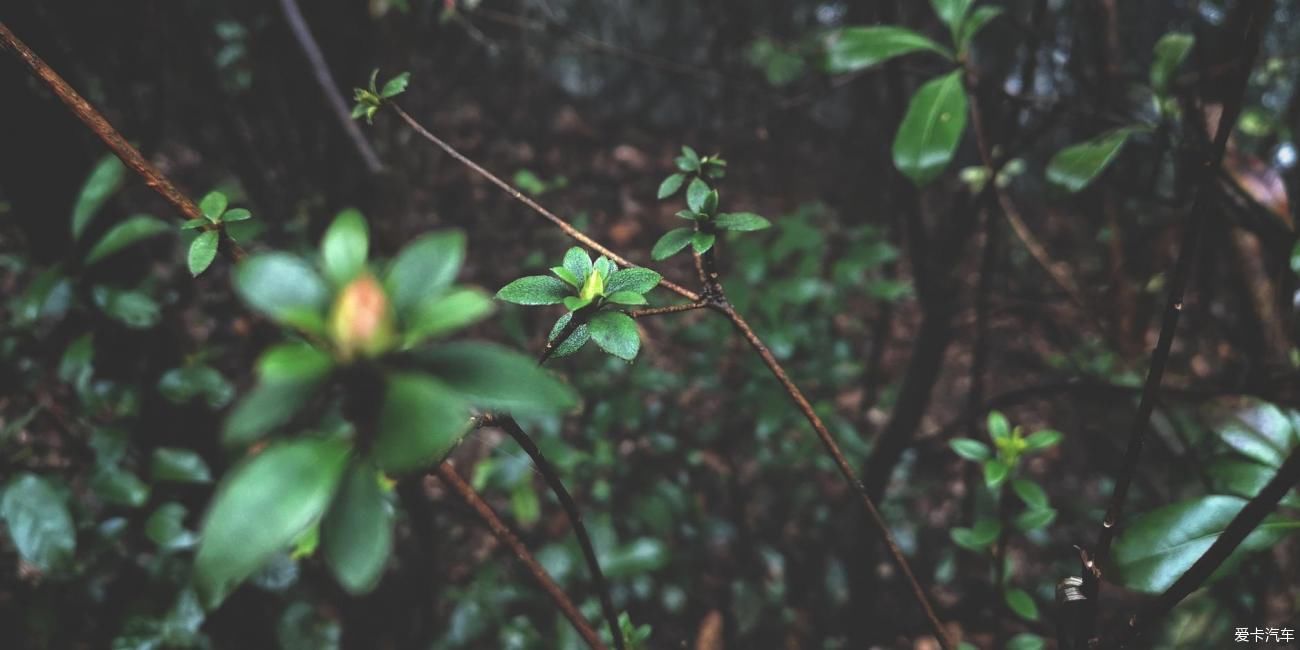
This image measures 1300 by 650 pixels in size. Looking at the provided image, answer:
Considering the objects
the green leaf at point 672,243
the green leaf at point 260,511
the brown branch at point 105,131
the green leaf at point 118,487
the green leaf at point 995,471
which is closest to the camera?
the green leaf at point 260,511

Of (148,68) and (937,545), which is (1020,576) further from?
(148,68)

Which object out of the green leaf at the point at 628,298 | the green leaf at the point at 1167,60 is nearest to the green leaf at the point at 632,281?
the green leaf at the point at 628,298

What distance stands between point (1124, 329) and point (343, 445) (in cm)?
171

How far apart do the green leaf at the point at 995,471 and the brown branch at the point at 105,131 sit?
3.51 ft

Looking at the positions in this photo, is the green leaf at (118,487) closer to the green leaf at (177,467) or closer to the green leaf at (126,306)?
the green leaf at (177,467)

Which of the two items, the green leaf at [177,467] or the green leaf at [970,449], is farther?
the green leaf at [177,467]

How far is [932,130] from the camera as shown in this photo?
3.52 ft

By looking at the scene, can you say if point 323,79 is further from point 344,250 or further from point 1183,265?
point 1183,265

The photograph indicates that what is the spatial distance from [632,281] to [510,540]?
0.34m

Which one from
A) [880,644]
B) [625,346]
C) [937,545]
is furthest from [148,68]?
[937,545]

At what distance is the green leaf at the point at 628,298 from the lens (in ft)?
1.84

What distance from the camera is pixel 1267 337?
3.92 feet

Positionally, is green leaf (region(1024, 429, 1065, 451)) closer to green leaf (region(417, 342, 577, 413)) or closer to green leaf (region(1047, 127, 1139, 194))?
green leaf (region(1047, 127, 1139, 194))

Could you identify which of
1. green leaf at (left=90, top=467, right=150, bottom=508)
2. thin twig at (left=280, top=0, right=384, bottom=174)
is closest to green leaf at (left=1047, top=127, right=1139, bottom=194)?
thin twig at (left=280, top=0, right=384, bottom=174)
